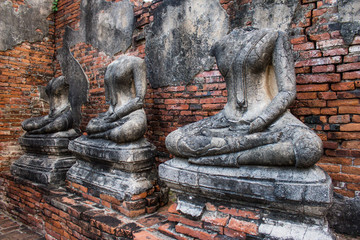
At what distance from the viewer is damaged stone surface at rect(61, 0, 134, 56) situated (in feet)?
15.8

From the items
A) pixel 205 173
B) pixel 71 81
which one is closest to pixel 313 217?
pixel 205 173

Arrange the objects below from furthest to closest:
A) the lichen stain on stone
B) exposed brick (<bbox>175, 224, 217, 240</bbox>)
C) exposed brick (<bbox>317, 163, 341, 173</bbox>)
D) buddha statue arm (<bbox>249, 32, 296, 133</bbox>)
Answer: the lichen stain on stone, exposed brick (<bbox>317, 163, 341, 173</bbox>), buddha statue arm (<bbox>249, 32, 296, 133</bbox>), exposed brick (<bbox>175, 224, 217, 240</bbox>)

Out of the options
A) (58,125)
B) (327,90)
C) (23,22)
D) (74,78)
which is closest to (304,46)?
(327,90)

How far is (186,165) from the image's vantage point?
2303 mm

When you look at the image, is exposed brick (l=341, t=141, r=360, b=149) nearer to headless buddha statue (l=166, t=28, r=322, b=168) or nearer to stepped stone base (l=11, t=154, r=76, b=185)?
headless buddha statue (l=166, t=28, r=322, b=168)

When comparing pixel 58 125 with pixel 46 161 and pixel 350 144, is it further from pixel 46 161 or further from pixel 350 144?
pixel 350 144

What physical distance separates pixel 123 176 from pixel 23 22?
469 centimetres

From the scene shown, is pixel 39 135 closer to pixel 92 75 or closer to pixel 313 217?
pixel 92 75

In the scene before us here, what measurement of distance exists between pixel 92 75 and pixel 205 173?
419cm

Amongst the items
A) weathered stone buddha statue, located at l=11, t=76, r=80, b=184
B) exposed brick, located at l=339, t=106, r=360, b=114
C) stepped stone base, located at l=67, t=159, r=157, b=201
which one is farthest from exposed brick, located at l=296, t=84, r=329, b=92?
weathered stone buddha statue, located at l=11, t=76, r=80, b=184

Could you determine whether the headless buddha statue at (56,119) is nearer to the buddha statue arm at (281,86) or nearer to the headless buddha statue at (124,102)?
the headless buddha statue at (124,102)

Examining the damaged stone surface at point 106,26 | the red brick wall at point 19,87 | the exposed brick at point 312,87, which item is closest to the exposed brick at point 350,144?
the exposed brick at point 312,87

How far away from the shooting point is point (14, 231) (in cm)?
402

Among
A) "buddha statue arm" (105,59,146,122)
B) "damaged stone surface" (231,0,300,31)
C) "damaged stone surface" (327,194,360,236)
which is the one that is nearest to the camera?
"damaged stone surface" (327,194,360,236)
